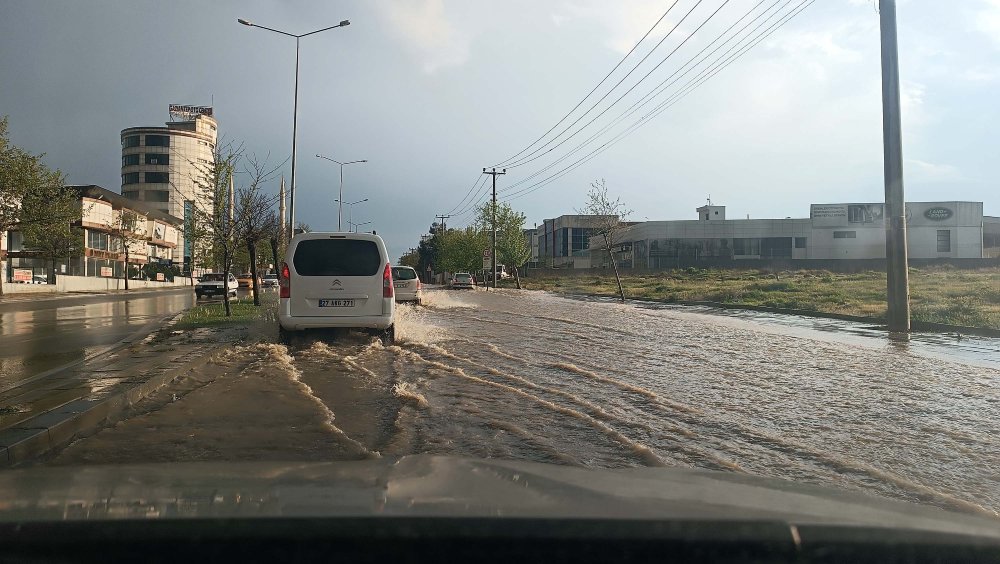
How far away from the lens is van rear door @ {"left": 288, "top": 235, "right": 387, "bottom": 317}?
11.8 m

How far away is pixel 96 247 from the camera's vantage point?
59.0 metres

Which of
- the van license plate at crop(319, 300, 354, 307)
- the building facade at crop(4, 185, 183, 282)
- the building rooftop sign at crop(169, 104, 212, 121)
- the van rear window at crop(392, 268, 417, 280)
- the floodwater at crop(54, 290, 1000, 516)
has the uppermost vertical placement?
the building rooftop sign at crop(169, 104, 212, 121)

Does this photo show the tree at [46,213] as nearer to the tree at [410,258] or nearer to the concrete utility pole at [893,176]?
the concrete utility pole at [893,176]

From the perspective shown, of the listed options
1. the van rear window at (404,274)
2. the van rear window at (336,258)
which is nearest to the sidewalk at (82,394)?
the van rear window at (336,258)

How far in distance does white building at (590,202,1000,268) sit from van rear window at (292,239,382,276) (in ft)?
210

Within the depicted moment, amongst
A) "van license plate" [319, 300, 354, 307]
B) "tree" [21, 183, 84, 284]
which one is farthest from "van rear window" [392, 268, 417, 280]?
"tree" [21, 183, 84, 284]

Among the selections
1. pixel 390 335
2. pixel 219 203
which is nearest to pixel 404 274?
pixel 219 203

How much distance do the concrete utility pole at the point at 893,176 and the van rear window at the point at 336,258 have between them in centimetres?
1106

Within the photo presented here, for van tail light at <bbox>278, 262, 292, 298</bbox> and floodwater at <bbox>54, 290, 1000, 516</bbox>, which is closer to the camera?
floodwater at <bbox>54, 290, 1000, 516</bbox>

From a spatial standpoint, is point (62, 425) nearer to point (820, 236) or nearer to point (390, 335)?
Result: point (390, 335)

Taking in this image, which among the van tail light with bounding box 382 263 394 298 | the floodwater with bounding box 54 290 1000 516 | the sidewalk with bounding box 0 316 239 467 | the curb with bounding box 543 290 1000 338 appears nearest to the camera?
the floodwater with bounding box 54 290 1000 516

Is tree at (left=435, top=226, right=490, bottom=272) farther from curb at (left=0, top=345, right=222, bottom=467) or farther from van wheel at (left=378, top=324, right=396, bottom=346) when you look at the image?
curb at (left=0, top=345, right=222, bottom=467)

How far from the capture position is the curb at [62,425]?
16.3 feet

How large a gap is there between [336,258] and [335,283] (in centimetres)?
42
